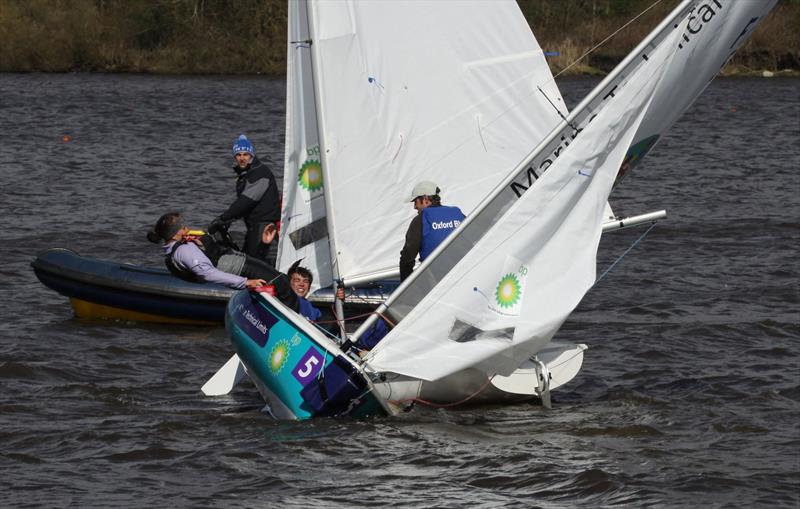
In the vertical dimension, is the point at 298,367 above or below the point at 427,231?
below

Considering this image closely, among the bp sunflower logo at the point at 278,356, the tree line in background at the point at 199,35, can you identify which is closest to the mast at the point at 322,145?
the bp sunflower logo at the point at 278,356

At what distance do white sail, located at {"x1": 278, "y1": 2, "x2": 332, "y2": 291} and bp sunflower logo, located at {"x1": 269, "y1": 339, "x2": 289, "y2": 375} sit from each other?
2.20m

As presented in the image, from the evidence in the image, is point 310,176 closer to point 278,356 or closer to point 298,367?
point 278,356

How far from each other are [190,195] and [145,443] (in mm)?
14897

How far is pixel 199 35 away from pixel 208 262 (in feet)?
161

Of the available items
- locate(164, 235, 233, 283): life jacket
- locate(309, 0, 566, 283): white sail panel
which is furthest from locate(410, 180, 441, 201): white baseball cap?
locate(164, 235, 233, 283): life jacket

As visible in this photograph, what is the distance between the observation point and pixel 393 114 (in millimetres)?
12328

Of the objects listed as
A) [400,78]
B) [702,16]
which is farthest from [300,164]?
[702,16]

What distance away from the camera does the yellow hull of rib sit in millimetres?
14570

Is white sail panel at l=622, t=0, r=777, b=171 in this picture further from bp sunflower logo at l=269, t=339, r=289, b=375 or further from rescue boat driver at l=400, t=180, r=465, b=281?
bp sunflower logo at l=269, t=339, r=289, b=375

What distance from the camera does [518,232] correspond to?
33.1 feet

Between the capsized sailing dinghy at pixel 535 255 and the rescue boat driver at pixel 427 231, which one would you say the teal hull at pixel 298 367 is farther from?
the rescue boat driver at pixel 427 231

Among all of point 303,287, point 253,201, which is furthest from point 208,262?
point 253,201

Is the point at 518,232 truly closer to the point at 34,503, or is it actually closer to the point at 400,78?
the point at 400,78
